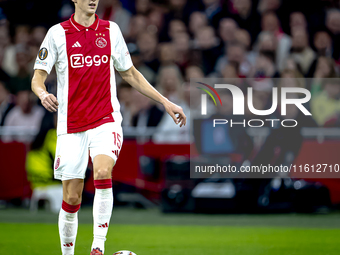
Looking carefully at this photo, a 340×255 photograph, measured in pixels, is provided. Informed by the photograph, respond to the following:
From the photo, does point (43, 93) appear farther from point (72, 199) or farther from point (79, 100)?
point (72, 199)

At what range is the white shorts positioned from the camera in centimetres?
410

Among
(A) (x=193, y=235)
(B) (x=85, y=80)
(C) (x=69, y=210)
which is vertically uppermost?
(B) (x=85, y=80)

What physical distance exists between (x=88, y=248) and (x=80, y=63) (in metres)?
2.28

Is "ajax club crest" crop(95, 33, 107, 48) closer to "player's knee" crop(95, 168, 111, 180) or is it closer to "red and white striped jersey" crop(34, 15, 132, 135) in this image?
"red and white striped jersey" crop(34, 15, 132, 135)

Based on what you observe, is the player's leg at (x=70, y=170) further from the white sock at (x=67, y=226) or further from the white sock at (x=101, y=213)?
the white sock at (x=101, y=213)

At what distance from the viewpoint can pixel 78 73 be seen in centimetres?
416

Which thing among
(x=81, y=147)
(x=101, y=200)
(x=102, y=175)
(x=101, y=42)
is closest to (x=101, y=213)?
(x=101, y=200)

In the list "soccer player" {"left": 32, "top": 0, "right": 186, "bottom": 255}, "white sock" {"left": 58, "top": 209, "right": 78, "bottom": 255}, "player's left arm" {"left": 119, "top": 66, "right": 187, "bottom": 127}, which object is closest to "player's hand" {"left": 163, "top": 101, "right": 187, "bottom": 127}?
"player's left arm" {"left": 119, "top": 66, "right": 187, "bottom": 127}

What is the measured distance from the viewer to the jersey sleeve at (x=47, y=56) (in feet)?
13.5

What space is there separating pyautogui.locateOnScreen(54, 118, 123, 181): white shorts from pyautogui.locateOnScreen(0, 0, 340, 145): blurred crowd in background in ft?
13.0

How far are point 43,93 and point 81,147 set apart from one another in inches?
22.5

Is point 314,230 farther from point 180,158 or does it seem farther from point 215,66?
point 215,66

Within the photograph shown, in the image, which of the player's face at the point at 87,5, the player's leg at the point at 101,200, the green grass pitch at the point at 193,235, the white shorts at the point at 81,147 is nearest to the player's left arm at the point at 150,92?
the white shorts at the point at 81,147

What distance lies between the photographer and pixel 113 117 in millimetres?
4227
